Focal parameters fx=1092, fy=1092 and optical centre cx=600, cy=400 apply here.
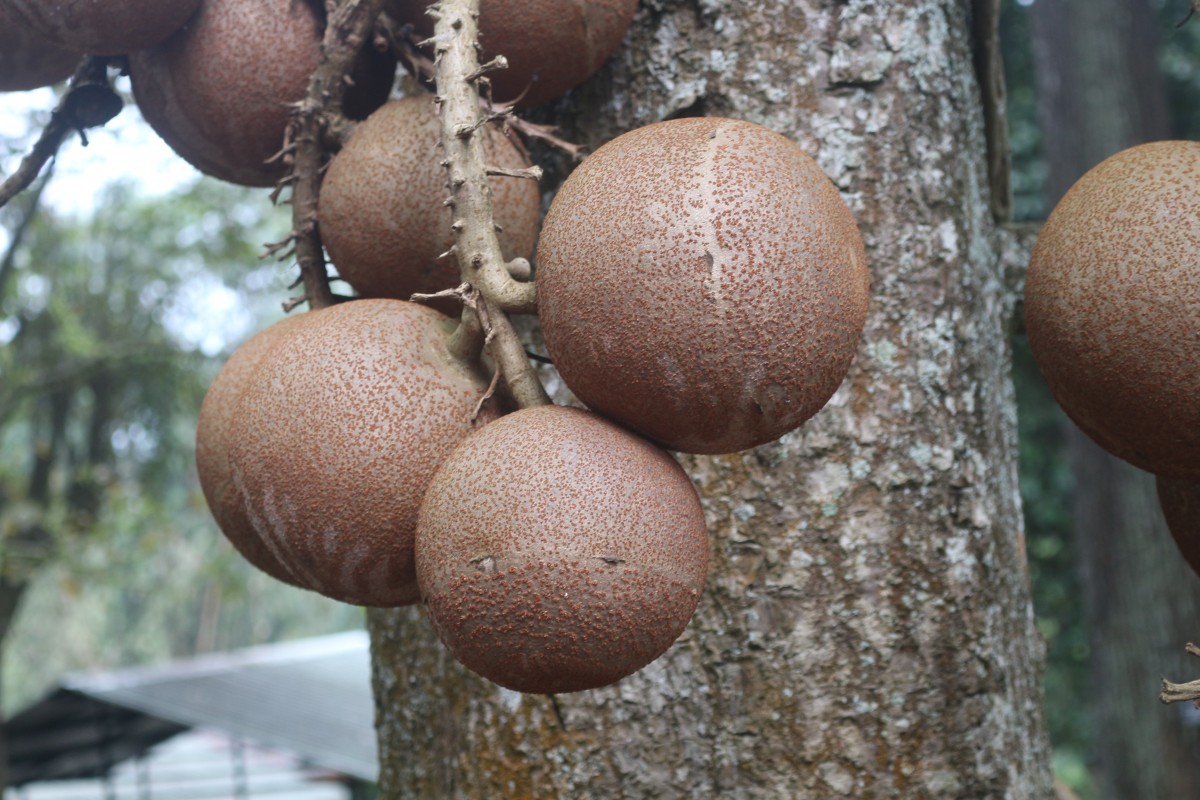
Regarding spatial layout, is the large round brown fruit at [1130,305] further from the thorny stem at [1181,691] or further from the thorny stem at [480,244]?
the thorny stem at [480,244]

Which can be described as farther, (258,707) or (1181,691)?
(258,707)

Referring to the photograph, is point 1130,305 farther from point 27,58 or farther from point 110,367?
point 110,367

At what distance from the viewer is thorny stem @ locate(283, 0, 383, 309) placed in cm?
119

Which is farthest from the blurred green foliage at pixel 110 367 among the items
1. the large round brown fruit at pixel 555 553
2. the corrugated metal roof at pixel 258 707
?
the large round brown fruit at pixel 555 553

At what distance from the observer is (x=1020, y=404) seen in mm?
7621

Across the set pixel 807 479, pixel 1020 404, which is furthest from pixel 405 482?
pixel 1020 404

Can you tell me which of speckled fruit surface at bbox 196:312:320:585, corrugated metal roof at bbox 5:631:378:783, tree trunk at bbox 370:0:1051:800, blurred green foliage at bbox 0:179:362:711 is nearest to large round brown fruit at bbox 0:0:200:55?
speckled fruit surface at bbox 196:312:320:585

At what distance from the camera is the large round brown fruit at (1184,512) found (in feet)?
3.75

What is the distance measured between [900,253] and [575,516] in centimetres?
78

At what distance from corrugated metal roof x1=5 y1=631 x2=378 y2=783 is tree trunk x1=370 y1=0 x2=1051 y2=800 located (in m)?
5.00

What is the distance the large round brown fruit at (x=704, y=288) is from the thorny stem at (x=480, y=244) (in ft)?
0.13

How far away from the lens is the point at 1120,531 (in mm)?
5547

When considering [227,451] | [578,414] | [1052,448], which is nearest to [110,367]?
[1052,448]

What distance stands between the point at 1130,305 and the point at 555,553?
556 millimetres
